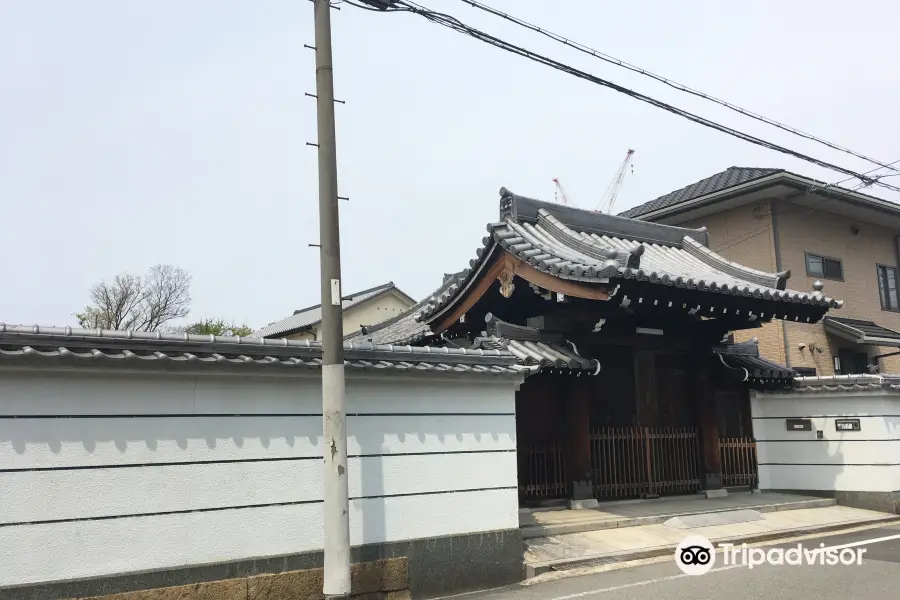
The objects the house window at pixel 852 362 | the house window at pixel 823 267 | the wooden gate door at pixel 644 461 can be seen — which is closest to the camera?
the wooden gate door at pixel 644 461

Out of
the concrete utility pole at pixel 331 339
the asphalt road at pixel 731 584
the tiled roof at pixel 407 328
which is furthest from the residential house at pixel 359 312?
the concrete utility pole at pixel 331 339

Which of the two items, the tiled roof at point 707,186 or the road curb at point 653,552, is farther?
the tiled roof at point 707,186

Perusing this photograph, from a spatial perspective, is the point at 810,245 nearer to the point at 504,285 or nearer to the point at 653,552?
the point at 504,285

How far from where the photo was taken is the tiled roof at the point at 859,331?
2080 cm

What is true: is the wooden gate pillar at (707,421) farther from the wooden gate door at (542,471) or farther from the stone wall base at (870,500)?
the wooden gate door at (542,471)

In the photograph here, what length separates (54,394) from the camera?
6500mm

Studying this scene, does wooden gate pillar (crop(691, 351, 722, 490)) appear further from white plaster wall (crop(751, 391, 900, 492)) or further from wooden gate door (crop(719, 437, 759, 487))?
white plaster wall (crop(751, 391, 900, 492))

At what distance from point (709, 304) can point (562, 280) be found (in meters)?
3.00

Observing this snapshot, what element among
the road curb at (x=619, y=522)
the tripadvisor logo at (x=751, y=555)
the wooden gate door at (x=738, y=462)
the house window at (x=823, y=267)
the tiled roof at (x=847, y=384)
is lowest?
the tripadvisor logo at (x=751, y=555)

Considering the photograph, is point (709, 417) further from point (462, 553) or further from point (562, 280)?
point (462, 553)

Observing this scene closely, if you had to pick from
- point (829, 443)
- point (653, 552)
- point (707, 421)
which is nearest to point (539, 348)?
point (653, 552)

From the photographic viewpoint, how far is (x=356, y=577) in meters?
7.65

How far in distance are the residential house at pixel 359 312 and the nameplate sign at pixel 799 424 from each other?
91.5 ft

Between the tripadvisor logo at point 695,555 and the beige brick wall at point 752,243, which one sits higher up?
the beige brick wall at point 752,243
